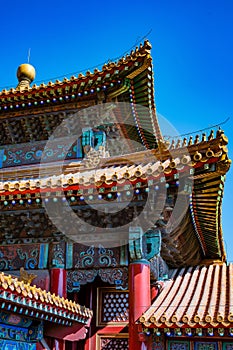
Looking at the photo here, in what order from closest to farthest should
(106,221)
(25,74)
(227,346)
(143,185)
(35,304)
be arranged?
1. (35,304)
2. (143,185)
3. (227,346)
4. (106,221)
5. (25,74)

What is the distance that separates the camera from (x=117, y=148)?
11336mm

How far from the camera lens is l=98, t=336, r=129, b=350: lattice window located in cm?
991

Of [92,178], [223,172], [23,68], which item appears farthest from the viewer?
[23,68]

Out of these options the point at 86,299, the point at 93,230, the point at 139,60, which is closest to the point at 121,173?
the point at 93,230

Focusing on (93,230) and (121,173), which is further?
(93,230)

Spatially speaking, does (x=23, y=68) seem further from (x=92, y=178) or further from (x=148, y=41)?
(x=92, y=178)

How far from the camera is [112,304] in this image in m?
10.1

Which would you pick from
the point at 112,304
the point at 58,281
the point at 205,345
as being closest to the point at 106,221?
the point at 58,281

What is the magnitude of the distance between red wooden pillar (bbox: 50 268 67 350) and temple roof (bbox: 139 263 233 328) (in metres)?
1.68

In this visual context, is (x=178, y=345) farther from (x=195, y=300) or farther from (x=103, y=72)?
(x=103, y=72)

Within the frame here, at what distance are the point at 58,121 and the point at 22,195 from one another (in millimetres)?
4150

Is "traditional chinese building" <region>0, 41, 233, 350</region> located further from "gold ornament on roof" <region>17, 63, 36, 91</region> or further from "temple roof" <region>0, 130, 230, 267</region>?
"gold ornament on roof" <region>17, 63, 36, 91</region>

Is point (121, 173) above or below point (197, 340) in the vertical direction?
above

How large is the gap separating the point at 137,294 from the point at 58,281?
Result: 1555mm
